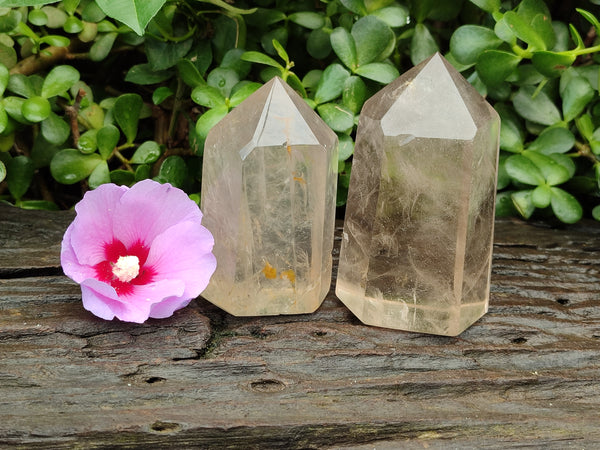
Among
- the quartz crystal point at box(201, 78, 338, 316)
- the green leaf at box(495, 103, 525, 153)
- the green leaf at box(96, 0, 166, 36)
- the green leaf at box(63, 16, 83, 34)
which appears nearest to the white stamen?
the quartz crystal point at box(201, 78, 338, 316)

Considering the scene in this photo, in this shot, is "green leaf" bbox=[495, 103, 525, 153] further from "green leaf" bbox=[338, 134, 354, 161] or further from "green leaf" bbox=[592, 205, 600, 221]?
"green leaf" bbox=[338, 134, 354, 161]

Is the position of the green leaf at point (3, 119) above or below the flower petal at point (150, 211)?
above

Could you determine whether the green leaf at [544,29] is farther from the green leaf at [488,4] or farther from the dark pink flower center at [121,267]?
the dark pink flower center at [121,267]

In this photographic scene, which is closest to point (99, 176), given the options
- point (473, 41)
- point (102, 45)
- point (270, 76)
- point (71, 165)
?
point (71, 165)

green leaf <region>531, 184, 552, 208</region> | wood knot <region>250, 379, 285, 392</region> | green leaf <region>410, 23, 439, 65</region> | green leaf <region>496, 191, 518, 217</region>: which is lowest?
green leaf <region>496, 191, 518, 217</region>

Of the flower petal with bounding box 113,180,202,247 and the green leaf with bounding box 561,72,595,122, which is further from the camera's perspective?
the green leaf with bounding box 561,72,595,122

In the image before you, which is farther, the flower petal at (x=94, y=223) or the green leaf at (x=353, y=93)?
the green leaf at (x=353, y=93)

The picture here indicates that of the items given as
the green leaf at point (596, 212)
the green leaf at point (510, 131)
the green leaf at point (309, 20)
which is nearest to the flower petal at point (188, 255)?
the green leaf at point (309, 20)
